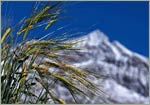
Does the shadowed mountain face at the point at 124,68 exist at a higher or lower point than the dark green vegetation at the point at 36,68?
lower

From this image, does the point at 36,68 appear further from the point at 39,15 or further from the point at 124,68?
the point at 124,68

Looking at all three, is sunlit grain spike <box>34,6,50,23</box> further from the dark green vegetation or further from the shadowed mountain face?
the shadowed mountain face

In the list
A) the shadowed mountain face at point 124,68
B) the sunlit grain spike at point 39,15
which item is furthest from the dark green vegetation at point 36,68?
the shadowed mountain face at point 124,68

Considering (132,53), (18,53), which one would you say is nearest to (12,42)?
(18,53)

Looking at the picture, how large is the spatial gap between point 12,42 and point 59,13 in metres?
0.37

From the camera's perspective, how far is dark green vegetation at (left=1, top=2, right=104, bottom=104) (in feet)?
12.1

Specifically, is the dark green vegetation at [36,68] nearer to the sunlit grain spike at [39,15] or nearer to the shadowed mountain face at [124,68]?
the sunlit grain spike at [39,15]

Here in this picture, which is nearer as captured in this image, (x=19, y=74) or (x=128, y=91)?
(x=19, y=74)

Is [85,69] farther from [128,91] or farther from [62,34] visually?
[128,91]

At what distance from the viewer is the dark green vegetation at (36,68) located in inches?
146

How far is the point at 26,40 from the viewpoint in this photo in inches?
148

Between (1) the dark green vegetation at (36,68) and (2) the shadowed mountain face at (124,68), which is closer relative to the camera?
(1) the dark green vegetation at (36,68)

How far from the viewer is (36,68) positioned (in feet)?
12.6

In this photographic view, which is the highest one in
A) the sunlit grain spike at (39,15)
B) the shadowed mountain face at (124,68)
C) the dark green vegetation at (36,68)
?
the sunlit grain spike at (39,15)
